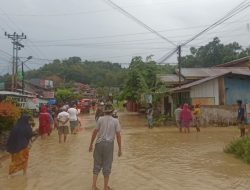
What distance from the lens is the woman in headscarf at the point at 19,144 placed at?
1040cm

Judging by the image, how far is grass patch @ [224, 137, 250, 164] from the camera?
1284 centimetres

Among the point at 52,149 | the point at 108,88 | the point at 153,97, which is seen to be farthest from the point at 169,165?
the point at 108,88

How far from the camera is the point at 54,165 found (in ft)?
40.8

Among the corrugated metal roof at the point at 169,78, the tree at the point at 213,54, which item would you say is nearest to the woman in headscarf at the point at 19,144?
the corrugated metal roof at the point at 169,78

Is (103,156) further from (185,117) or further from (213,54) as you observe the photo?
(213,54)

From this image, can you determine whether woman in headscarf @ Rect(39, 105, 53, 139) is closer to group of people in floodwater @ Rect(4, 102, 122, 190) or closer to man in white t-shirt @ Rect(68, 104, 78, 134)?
man in white t-shirt @ Rect(68, 104, 78, 134)

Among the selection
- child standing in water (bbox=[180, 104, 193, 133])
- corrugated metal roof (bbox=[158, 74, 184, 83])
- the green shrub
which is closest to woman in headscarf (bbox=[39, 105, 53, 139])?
the green shrub

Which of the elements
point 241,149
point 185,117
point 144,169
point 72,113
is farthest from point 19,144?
point 185,117

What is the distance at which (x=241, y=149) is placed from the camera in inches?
535

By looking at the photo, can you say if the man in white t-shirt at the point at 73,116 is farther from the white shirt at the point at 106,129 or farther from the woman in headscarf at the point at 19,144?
the white shirt at the point at 106,129

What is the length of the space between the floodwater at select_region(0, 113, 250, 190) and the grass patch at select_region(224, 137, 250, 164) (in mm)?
254

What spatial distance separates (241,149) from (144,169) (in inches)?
146

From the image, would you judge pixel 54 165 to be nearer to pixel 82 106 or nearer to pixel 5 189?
pixel 5 189

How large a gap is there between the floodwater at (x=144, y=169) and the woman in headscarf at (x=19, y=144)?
0.99 ft
